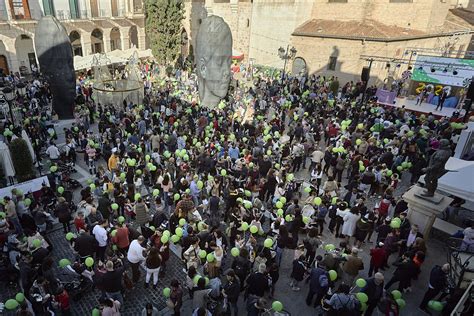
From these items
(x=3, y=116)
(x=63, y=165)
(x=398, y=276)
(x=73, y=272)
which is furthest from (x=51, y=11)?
(x=398, y=276)

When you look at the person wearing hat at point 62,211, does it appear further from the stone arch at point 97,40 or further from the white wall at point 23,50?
the stone arch at point 97,40

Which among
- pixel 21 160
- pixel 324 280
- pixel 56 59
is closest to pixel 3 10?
pixel 56 59

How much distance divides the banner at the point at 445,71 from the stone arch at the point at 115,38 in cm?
2845

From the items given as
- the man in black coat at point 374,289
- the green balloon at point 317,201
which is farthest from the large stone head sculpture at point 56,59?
the man in black coat at point 374,289

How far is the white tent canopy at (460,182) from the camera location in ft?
25.1

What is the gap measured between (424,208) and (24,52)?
3199 cm

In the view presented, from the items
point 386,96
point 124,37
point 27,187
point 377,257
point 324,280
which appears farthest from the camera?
point 124,37

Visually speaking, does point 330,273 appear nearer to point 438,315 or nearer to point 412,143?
point 438,315

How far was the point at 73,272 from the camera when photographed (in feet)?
23.4

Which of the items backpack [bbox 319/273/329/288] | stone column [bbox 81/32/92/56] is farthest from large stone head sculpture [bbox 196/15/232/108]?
stone column [bbox 81/32/92/56]

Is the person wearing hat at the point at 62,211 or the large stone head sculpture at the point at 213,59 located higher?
the large stone head sculpture at the point at 213,59

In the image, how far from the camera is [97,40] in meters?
33.3

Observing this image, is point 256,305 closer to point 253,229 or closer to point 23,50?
point 253,229

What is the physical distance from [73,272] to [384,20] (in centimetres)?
2861
